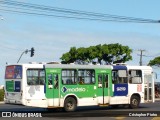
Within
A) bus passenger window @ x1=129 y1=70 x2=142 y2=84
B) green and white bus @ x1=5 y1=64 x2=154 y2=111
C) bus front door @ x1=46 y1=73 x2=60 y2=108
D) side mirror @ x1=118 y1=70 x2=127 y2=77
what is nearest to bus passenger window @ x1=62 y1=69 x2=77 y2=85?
green and white bus @ x1=5 y1=64 x2=154 y2=111

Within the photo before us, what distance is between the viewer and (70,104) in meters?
24.5

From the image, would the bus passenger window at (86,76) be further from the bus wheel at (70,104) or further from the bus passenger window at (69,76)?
the bus wheel at (70,104)

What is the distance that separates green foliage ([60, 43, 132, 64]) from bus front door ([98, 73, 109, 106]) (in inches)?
1788

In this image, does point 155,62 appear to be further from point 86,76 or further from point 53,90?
point 53,90

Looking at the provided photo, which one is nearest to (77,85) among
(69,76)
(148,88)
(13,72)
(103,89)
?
(69,76)

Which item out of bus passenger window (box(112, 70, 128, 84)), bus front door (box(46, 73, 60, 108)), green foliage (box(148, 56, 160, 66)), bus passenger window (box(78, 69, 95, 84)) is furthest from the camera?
green foliage (box(148, 56, 160, 66))

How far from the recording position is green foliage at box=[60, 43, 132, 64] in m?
71.9

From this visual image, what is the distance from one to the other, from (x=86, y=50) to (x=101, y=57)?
2809 mm

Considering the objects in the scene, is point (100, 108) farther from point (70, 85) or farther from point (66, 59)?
point (66, 59)

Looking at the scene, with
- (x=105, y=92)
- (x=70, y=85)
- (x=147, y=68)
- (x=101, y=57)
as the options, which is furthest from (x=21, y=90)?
(x=101, y=57)

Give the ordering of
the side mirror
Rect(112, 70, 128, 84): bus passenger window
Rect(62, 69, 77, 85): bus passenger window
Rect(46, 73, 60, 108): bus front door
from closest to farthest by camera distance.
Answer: Rect(46, 73, 60, 108): bus front door < Rect(62, 69, 77, 85): bus passenger window < Rect(112, 70, 128, 84): bus passenger window < the side mirror

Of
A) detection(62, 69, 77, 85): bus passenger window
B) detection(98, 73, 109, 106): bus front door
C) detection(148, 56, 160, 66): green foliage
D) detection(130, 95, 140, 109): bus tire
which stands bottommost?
detection(130, 95, 140, 109): bus tire

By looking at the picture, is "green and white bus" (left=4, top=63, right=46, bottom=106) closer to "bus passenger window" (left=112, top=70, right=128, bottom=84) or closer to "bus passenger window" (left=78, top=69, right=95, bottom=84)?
"bus passenger window" (left=78, top=69, right=95, bottom=84)

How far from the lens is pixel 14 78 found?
2353 cm
